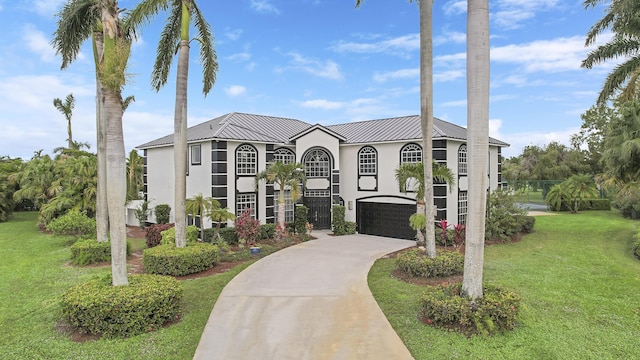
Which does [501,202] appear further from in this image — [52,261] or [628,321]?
[52,261]

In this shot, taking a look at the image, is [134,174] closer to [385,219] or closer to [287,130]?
[287,130]

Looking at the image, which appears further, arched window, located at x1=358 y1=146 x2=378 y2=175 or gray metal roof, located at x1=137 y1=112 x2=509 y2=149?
arched window, located at x1=358 y1=146 x2=378 y2=175

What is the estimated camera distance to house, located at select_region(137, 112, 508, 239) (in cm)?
1892

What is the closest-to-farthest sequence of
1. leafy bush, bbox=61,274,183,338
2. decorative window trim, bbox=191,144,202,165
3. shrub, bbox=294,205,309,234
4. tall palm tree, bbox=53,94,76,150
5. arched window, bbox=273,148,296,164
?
1. leafy bush, bbox=61,274,183,338
2. decorative window trim, bbox=191,144,202,165
3. shrub, bbox=294,205,309,234
4. arched window, bbox=273,148,296,164
5. tall palm tree, bbox=53,94,76,150

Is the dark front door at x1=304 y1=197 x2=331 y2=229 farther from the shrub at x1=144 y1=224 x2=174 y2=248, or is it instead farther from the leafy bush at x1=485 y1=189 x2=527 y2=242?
the leafy bush at x1=485 y1=189 x2=527 y2=242

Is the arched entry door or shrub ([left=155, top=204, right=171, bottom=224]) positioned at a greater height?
the arched entry door

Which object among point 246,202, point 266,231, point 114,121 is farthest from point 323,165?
point 114,121

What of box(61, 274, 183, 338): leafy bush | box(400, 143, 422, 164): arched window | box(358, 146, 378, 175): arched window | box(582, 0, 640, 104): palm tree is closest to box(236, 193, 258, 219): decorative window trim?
box(358, 146, 378, 175): arched window

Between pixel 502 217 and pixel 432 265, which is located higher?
pixel 502 217

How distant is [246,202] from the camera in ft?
64.4

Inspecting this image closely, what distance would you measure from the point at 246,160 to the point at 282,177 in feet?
7.77

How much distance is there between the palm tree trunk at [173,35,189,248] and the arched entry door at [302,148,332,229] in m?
Result: 9.19

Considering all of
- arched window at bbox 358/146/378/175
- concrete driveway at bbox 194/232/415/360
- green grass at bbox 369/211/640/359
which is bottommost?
concrete driveway at bbox 194/232/415/360

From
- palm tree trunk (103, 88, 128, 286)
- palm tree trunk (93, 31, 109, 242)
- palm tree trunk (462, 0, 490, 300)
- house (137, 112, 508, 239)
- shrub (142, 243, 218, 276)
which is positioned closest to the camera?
palm tree trunk (462, 0, 490, 300)
